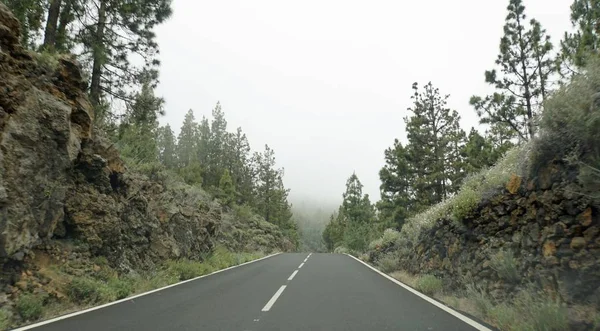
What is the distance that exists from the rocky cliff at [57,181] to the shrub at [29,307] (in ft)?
1.84

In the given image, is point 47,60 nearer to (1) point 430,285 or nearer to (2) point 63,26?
(2) point 63,26

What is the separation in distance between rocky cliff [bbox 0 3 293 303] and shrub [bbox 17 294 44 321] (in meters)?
0.56

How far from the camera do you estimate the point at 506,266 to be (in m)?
6.68

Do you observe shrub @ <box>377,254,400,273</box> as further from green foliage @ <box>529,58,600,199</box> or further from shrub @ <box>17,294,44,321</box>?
shrub @ <box>17,294,44,321</box>

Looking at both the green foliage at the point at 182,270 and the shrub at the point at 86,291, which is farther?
the green foliage at the point at 182,270

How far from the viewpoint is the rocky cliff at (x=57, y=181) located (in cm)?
806

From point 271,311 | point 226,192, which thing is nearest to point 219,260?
point 271,311

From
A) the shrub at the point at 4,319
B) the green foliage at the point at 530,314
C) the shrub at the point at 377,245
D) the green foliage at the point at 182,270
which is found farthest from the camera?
the shrub at the point at 377,245

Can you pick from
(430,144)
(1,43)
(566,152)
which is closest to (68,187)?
(1,43)

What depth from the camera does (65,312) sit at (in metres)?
7.45

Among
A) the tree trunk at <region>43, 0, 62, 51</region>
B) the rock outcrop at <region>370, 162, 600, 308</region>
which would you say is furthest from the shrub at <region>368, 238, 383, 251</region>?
the tree trunk at <region>43, 0, 62, 51</region>

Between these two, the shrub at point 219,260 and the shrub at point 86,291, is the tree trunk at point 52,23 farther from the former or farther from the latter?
the shrub at point 219,260

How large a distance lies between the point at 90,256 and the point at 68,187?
206cm

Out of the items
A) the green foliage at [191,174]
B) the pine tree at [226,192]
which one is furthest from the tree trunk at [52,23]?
the pine tree at [226,192]
